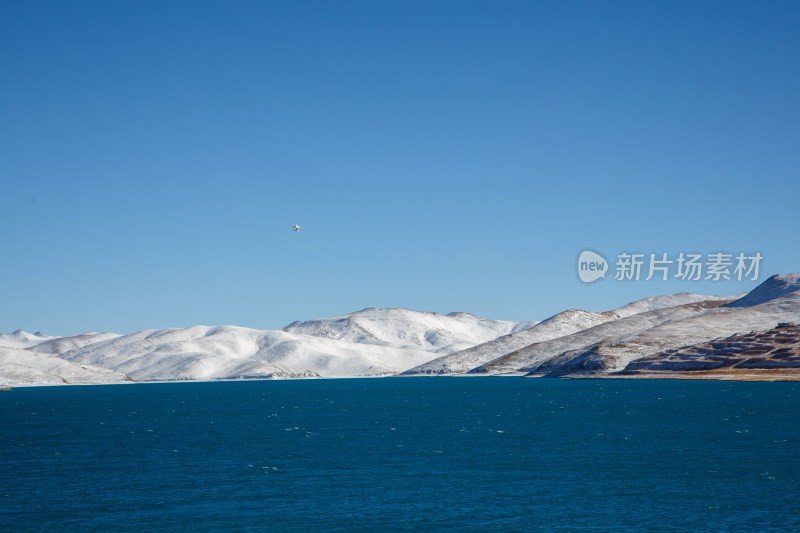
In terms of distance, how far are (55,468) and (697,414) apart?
8911 cm

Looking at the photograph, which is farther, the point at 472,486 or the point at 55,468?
the point at 55,468

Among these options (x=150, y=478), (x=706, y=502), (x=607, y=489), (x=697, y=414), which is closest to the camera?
(x=706, y=502)

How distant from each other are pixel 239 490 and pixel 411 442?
111 feet

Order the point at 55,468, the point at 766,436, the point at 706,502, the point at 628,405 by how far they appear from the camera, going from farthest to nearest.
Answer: the point at 628,405
the point at 766,436
the point at 55,468
the point at 706,502

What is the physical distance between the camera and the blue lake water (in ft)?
181

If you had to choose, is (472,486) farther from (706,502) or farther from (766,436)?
(766,436)

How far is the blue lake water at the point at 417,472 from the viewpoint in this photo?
5506cm

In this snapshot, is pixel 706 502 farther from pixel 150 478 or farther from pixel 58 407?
pixel 58 407

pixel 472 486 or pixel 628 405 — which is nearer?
pixel 472 486

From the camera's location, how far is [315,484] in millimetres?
68375

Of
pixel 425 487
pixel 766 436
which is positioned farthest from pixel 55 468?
pixel 766 436

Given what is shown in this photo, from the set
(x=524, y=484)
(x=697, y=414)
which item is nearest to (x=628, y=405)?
(x=697, y=414)

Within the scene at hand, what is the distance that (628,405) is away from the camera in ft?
481

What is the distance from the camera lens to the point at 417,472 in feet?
241
